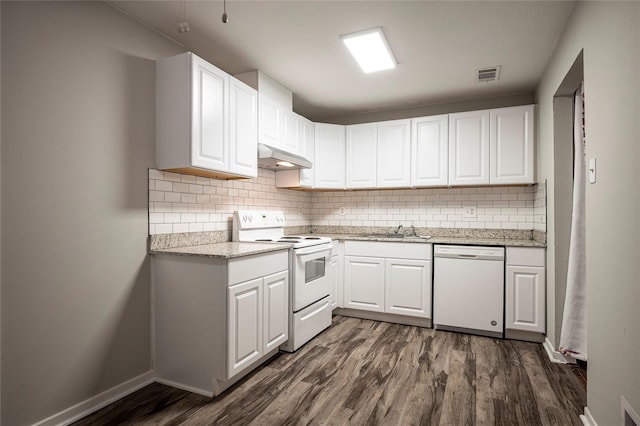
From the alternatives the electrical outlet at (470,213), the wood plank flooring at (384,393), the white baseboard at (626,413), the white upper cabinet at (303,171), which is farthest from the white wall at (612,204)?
the white upper cabinet at (303,171)

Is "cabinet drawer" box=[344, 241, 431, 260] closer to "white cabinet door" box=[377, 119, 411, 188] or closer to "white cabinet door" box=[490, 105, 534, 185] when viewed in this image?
"white cabinet door" box=[377, 119, 411, 188]

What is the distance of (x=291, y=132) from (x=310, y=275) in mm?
1504

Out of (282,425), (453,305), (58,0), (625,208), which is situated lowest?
(282,425)

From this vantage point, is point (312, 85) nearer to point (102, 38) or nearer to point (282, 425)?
point (102, 38)

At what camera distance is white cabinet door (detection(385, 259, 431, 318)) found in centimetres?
347

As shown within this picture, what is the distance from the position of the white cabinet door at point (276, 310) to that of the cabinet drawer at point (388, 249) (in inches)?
45.9

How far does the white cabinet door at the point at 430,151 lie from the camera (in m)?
3.70

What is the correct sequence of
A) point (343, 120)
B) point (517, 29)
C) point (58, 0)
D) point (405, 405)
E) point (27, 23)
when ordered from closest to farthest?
point (27, 23)
point (58, 0)
point (405, 405)
point (517, 29)
point (343, 120)

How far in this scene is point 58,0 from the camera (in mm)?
1877

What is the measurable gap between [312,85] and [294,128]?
1.56 feet

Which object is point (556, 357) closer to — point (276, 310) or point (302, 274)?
point (302, 274)

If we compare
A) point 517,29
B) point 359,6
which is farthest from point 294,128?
point 517,29

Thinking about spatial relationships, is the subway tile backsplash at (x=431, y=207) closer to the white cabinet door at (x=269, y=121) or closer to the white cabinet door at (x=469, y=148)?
the white cabinet door at (x=469, y=148)

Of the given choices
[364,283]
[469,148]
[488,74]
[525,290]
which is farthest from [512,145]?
[364,283]
